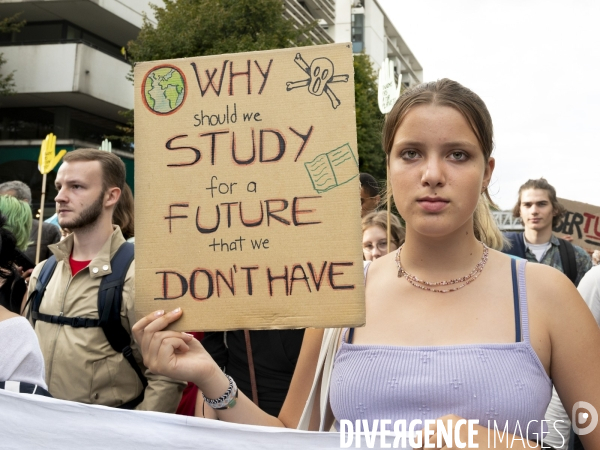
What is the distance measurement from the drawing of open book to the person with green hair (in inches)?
120

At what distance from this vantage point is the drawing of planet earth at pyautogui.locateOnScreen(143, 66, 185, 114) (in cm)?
172

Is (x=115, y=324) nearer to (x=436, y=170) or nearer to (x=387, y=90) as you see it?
(x=436, y=170)

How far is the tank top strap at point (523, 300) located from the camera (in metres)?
1.53

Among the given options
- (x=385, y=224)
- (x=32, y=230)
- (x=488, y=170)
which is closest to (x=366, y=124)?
(x=32, y=230)

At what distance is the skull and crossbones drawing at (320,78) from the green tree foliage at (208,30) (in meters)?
15.5

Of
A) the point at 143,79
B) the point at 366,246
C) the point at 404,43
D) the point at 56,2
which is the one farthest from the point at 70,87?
the point at 404,43

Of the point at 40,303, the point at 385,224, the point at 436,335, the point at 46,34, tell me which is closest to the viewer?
the point at 436,335

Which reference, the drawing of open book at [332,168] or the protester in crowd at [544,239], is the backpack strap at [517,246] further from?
the drawing of open book at [332,168]

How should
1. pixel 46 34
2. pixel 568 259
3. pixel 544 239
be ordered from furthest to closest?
pixel 46 34 < pixel 544 239 < pixel 568 259

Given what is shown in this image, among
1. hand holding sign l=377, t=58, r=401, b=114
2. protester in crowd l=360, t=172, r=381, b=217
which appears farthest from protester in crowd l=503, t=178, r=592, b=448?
hand holding sign l=377, t=58, r=401, b=114

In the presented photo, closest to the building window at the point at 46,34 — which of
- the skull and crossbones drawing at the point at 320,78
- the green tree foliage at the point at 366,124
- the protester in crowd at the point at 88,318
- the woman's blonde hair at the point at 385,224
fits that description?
the green tree foliage at the point at 366,124

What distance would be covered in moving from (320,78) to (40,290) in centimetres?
212

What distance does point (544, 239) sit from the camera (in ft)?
17.4

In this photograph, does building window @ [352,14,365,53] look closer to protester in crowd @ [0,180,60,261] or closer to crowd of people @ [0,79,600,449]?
protester in crowd @ [0,180,60,261]
